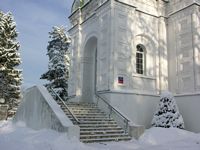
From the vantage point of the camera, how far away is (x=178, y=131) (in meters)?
11.6

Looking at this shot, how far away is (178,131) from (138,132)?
2.05m

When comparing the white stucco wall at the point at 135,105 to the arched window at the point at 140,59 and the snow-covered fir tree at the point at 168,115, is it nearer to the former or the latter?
the snow-covered fir tree at the point at 168,115

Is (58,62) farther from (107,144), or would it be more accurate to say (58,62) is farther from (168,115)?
(107,144)

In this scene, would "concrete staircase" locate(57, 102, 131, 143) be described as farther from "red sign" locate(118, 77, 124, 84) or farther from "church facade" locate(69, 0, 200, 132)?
"red sign" locate(118, 77, 124, 84)

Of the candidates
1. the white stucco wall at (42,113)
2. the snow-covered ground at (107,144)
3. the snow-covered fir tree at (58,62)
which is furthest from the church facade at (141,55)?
the snow-covered fir tree at (58,62)

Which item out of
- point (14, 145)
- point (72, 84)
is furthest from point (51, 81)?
point (14, 145)

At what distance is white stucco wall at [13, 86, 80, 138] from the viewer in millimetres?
9366

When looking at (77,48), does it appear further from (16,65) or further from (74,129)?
(16,65)

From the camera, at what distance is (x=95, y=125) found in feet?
36.7

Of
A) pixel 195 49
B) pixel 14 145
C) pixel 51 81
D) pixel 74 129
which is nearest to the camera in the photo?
pixel 14 145

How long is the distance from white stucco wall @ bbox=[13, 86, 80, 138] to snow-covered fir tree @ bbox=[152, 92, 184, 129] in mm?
4939

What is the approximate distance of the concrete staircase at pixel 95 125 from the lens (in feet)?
33.3

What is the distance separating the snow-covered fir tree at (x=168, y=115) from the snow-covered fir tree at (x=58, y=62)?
12.8 m

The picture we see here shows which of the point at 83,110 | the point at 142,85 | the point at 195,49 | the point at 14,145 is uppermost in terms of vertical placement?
the point at 195,49
